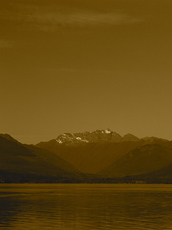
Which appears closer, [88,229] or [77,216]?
[88,229]

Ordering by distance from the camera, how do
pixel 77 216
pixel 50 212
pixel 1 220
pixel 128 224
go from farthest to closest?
pixel 50 212 < pixel 77 216 < pixel 1 220 < pixel 128 224

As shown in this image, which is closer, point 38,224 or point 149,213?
point 38,224

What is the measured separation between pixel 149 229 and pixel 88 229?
7.76m

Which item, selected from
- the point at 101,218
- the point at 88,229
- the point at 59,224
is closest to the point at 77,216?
the point at 101,218

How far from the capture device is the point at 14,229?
6675 centimetres

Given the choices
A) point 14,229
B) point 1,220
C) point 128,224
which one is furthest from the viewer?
point 1,220

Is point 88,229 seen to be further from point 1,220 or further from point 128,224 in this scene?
point 1,220

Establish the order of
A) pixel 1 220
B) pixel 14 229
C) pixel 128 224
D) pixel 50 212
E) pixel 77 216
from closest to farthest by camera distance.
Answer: pixel 14 229, pixel 128 224, pixel 1 220, pixel 77 216, pixel 50 212

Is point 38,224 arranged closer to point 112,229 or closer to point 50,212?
point 112,229

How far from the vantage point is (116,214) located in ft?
290

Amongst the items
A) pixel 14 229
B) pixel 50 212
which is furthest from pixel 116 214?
pixel 14 229

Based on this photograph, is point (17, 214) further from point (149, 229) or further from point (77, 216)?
point (149, 229)

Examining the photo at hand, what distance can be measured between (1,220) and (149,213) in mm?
26104

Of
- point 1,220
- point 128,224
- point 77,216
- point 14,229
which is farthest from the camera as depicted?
point 77,216
